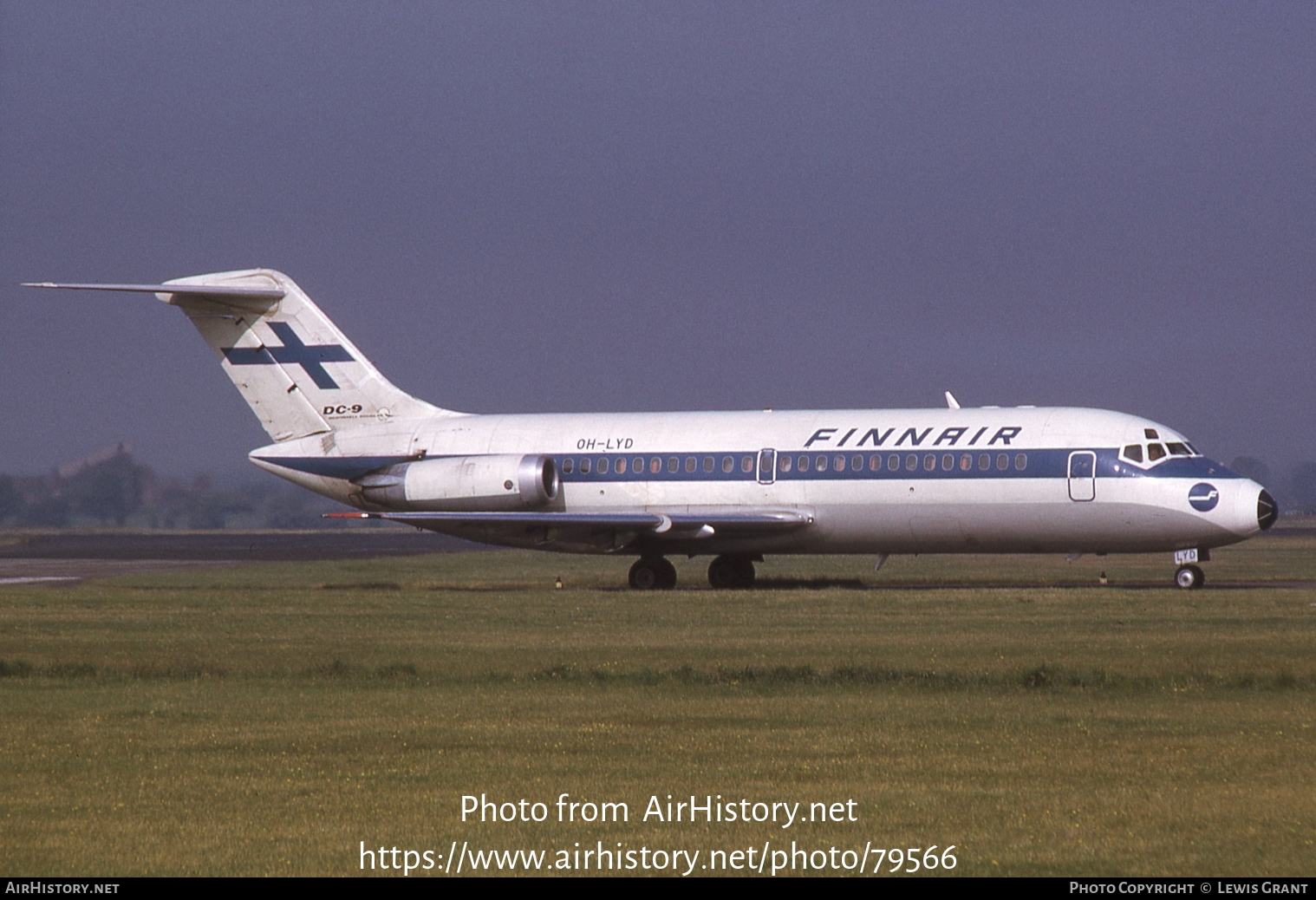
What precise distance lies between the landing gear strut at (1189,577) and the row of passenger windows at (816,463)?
11.1 ft

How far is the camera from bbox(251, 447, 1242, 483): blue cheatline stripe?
98.0 ft

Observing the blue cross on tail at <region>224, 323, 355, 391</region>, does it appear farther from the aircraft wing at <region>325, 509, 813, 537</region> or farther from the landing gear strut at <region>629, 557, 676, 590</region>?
the landing gear strut at <region>629, 557, 676, 590</region>

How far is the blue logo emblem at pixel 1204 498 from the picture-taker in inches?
1153

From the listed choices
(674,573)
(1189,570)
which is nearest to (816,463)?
(674,573)

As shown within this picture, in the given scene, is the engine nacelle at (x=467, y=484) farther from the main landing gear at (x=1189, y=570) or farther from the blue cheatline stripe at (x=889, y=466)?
the main landing gear at (x=1189, y=570)

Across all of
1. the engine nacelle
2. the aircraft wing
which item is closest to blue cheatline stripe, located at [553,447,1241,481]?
the aircraft wing

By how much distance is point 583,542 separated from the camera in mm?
Result: 33781

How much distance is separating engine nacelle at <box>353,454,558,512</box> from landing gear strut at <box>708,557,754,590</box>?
12.5 ft

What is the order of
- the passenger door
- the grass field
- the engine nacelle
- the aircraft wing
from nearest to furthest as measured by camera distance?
1. the grass field
2. the passenger door
3. the aircraft wing
4. the engine nacelle

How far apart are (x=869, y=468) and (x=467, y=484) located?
855 cm

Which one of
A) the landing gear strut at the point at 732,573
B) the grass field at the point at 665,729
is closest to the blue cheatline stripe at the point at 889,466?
the landing gear strut at the point at 732,573

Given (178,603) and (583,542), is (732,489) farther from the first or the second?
(178,603)

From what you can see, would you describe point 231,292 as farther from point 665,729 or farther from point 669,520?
point 665,729

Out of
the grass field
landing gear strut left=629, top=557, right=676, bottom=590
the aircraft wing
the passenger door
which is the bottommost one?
the grass field
